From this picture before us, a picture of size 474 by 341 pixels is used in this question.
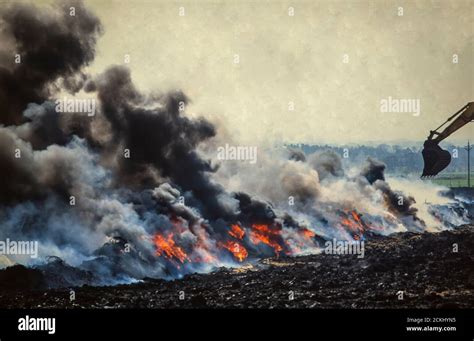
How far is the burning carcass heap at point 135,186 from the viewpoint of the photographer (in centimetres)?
1308

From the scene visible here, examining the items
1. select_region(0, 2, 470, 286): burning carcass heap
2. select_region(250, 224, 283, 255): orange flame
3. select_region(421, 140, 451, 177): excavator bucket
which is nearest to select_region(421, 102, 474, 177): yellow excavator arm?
select_region(421, 140, 451, 177): excavator bucket

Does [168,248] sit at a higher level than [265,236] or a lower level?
lower

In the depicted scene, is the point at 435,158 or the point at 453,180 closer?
the point at 435,158

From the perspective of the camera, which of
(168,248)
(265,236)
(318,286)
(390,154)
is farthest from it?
(265,236)

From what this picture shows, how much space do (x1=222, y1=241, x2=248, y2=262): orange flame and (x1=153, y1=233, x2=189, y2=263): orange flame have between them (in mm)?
961

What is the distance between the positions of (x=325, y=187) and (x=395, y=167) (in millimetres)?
1582

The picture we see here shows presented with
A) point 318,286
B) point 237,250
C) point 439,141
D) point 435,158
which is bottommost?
point 318,286

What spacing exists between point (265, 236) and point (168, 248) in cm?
214

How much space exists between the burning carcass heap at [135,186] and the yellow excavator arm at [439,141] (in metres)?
0.52

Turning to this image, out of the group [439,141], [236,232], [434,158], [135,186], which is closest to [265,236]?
[236,232]

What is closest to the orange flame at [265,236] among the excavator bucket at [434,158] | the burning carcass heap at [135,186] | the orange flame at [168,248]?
the burning carcass heap at [135,186]

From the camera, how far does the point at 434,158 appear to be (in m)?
13.8

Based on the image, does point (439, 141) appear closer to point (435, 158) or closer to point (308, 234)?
point (435, 158)

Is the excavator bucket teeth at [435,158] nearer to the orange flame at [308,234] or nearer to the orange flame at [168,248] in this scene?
the orange flame at [308,234]
